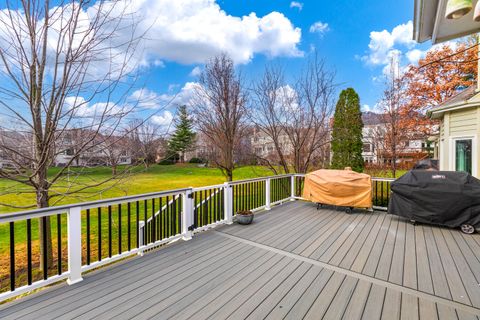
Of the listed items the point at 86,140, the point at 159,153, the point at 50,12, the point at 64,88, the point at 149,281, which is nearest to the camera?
the point at 149,281

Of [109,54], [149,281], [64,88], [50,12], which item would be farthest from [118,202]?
[50,12]

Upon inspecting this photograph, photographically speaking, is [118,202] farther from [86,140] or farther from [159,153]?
[159,153]

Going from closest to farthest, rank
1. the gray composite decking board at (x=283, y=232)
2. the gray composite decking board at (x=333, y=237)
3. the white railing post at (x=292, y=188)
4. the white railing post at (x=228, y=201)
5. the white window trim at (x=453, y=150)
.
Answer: the gray composite decking board at (x=333, y=237) → the gray composite decking board at (x=283, y=232) → the white railing post at (x=228, y=201) → the white window trim at (x=453, y=150) → the white railing post at (x=292, y=188)

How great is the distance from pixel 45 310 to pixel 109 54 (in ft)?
9.10

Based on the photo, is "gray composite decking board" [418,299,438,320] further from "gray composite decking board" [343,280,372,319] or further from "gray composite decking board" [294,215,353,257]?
"gray composite decking board" [294,215,353,257]

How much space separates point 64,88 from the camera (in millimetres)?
2721

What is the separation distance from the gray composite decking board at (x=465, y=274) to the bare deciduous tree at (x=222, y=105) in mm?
5123

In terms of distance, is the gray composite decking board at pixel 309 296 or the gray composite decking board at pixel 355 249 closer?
the gray composite decking board at pixel 309 296

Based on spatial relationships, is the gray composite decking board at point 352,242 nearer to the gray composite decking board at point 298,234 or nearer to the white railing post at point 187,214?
the gray composite decking board at point 298,234

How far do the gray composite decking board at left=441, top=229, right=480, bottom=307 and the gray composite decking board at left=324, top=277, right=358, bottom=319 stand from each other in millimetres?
946

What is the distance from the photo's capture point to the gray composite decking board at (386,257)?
239 centimetres

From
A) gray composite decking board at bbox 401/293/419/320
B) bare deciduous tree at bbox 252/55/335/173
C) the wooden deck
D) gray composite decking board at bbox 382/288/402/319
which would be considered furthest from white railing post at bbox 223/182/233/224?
bare deciduous tree at bbox 252/55/335/173

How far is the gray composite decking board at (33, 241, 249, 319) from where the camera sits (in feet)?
6.01

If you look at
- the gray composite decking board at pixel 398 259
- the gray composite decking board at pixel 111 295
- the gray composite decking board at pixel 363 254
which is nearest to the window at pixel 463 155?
the gray composite decking board at pixel 398 259
